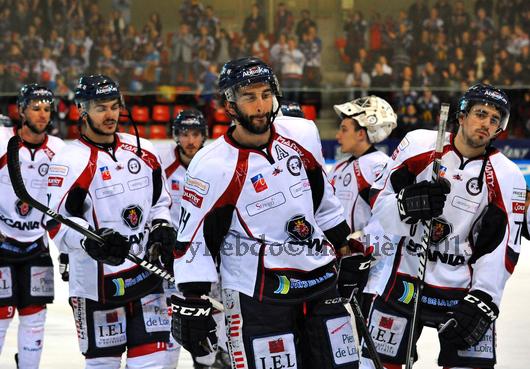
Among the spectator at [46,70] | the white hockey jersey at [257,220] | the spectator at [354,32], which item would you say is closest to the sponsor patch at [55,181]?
the white hockey jersey at [257,220]

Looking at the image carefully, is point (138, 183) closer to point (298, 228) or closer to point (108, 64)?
point (298, 228)

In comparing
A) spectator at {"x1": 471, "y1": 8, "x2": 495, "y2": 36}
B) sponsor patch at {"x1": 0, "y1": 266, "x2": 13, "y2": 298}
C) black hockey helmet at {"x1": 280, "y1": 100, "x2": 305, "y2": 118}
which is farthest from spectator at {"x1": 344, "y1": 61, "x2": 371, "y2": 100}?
sponsor patch at {"x1": 0, "y1": 266, "x2": 13, "y2": 298}

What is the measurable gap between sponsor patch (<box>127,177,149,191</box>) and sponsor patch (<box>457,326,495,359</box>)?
54.7 inches

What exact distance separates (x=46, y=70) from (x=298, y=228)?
8.83 meters

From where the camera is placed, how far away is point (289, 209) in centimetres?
309

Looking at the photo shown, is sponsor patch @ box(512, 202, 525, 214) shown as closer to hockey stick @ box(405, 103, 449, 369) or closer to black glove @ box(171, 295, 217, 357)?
hockey stick @ box(405, 103, 449, 369)

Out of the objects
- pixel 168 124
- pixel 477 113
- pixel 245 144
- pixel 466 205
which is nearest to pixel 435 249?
pixel 466 205

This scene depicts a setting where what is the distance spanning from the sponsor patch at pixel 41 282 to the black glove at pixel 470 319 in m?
2.27

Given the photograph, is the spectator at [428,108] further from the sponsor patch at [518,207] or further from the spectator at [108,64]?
the sponsor patch at [518,207]

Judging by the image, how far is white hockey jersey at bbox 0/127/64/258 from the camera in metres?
5.00

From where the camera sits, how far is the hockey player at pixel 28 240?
4918 millimetres

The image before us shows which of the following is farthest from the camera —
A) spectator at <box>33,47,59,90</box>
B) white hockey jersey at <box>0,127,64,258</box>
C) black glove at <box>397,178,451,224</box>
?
spectator at <box>33,47,59,90</box>

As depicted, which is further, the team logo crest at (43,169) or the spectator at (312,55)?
the spectator at (312,55)

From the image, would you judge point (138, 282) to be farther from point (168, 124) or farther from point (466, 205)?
point (168, 124)
